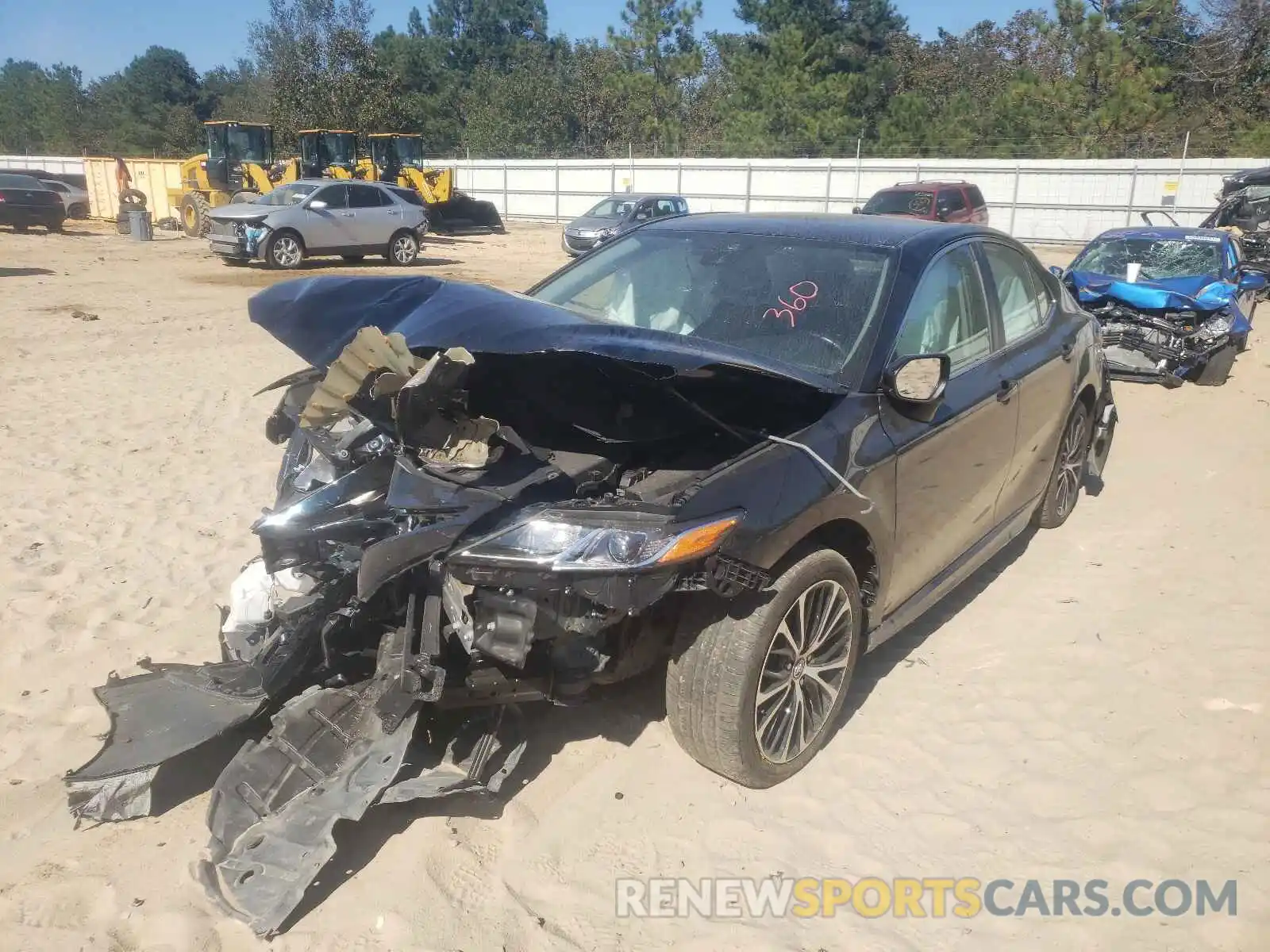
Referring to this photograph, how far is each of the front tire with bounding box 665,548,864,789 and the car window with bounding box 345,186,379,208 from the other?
1857 cm

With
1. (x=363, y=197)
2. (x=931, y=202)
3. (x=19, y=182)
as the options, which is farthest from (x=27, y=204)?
(x=931, y=202)

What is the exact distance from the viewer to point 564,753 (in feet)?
11.1

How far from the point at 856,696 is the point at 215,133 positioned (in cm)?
2599

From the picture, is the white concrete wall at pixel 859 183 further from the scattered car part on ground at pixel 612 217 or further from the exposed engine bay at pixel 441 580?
the exposed engine bay at pixel 441 580

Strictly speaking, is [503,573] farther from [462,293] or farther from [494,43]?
[494,43]

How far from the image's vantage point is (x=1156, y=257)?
10.8 m

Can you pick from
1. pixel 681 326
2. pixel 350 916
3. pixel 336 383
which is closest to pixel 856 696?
pixel 681 326

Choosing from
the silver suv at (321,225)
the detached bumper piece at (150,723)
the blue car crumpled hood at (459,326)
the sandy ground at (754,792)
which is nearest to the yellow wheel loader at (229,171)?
the silver suv at (321,225)

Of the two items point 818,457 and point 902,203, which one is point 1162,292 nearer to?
point 818,457

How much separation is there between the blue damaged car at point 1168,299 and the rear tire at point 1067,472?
4261mm

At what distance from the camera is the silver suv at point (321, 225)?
18.6 m

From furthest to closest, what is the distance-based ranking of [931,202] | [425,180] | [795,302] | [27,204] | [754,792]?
[425,180] < [27,204] < [931,202] < [795,302] < [754,792]

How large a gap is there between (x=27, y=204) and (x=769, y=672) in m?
26.6

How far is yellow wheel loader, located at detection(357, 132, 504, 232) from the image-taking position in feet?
91.4
